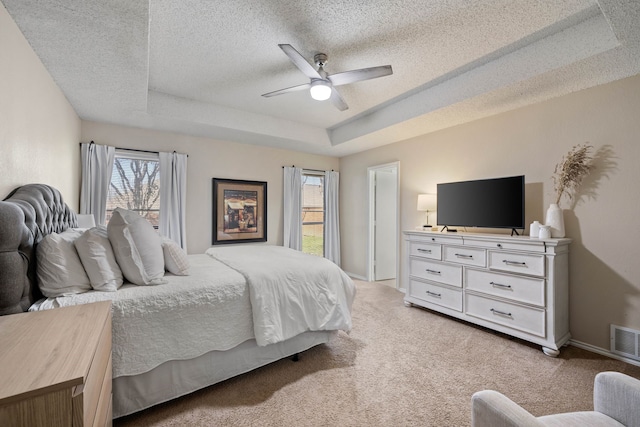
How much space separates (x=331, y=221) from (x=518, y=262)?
3376mm

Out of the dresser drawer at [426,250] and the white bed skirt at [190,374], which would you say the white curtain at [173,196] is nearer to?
the white bed skirt at [190,374]

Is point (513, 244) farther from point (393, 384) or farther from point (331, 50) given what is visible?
point (331, 50)

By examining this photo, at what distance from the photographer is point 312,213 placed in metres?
5.55

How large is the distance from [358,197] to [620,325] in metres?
3.77

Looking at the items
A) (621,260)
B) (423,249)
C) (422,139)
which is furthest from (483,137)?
(621,260)


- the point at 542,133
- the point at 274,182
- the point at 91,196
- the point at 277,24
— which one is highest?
the point at 277,24

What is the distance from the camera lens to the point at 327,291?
2.45 metres

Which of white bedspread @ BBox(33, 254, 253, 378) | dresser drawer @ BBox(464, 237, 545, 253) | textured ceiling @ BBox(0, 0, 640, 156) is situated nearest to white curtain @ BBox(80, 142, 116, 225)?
textured ceiling @ BBox(0, 0, 640, 156)

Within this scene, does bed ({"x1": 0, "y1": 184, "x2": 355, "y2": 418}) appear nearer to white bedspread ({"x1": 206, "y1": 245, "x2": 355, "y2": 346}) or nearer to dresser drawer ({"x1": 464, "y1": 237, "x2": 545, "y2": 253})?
white bedspread ({"x1": 206, "y1": 245, "x2": 355, "y2": 346})

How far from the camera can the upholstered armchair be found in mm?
933

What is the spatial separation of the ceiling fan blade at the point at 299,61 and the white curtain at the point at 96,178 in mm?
2911

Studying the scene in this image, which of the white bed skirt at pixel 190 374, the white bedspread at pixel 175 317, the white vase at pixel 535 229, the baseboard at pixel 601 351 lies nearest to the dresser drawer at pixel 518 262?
the white vase at pixel 535 229

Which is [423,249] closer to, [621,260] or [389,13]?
[621,260]

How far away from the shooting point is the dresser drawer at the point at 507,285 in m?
2.59
